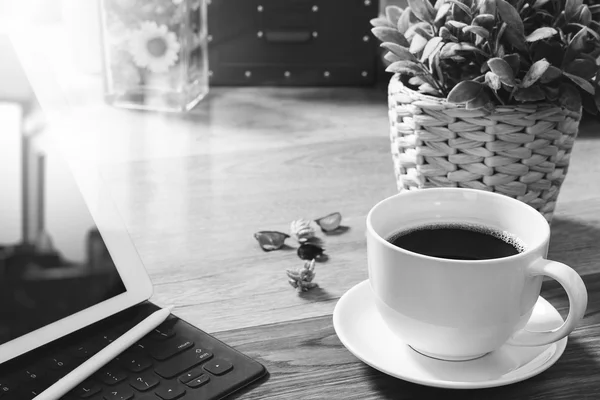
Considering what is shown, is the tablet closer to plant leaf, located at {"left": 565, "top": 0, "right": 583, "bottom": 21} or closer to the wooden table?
the wooden table

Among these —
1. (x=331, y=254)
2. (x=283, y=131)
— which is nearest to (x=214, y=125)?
(x=283, y=131)

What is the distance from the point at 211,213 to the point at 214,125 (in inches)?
11.8

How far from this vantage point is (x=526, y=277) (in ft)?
A: 1.69

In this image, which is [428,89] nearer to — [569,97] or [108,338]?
[569,97]

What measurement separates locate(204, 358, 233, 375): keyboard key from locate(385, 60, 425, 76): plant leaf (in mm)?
319

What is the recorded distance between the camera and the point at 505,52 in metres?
0.69

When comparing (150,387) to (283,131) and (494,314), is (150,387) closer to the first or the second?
(494,314)

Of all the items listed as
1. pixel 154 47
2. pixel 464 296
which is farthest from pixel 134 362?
pixel 154 47

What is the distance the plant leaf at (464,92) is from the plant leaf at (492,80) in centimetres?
1

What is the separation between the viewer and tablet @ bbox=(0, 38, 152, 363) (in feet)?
1.81

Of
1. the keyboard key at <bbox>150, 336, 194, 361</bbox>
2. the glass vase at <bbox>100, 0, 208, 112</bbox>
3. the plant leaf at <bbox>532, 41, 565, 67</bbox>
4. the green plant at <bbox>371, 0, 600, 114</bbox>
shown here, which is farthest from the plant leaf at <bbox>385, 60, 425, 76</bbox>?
the glass vase at <bbox>100, 0, 208, 112</bbox>

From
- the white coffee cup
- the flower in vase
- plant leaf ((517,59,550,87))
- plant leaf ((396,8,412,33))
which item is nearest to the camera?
the white coffee cup

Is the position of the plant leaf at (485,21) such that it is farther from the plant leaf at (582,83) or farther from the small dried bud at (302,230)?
the small dried bud at (302,230)

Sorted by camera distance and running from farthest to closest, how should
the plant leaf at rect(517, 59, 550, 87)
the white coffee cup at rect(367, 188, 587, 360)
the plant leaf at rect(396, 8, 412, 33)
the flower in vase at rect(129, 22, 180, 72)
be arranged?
the flower in vase at rect(129, 22, 180, 72), the plant leaf at rect(396, 8, 412, 33), the plant leaf at rect(517, 59, 550, 87), the white coffee cup at rect(367, 188, 587, 360)
